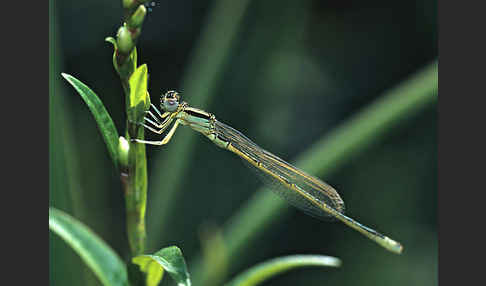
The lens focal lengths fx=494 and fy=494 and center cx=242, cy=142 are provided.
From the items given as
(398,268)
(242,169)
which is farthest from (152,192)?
(398,268)

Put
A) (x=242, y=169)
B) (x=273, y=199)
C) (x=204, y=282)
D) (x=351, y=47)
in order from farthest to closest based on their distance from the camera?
(x=351, y=47) → (x=242, y=169) → (x=273, y=199) → (x=204, y=282)

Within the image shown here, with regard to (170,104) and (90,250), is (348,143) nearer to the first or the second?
(170,104)

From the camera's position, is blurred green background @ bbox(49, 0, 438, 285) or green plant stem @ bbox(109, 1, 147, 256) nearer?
green plant stem @ bbox(109, 1, 147, 256)

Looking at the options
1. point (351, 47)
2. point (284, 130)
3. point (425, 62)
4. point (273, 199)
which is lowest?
point (273, 199)

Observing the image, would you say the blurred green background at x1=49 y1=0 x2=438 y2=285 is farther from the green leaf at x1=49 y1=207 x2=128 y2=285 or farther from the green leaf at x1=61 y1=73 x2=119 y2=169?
the green leaf at x1=61 y1=73 x2=119 y2=169

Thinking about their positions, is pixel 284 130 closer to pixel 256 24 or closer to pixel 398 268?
pixel 256 24

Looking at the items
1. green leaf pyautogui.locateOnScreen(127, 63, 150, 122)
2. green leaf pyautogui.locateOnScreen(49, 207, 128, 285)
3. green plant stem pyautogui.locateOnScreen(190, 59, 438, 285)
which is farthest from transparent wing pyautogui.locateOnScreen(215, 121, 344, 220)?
green leaf pyautogui.locateOnScreen(127, 63, 150, 122)

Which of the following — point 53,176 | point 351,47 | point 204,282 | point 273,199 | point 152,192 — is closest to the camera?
point 53,176
